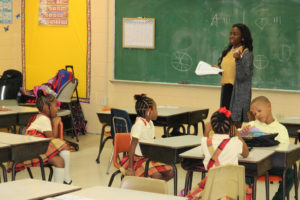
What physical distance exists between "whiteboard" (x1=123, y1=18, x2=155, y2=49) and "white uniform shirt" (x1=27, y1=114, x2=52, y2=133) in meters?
3.51

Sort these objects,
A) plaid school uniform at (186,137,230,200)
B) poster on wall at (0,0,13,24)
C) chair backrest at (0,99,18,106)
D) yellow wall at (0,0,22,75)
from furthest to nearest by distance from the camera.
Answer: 1. yellow wall at (0,0,22,75)
2. poster on wall at (0,0,13,24)
3. chair backrest at (0,99,18,106)
4. plaid school uniform at (186,137,230,200)

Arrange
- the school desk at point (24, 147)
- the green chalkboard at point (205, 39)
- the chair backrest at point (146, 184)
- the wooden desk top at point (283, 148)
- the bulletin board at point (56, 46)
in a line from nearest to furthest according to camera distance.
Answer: the chair backrest at point (146, 184)
the wooden desk top at point (283, 148)
the school desk at point (24, 147)
the green chalkboard at point (205, 39)
the bulletin board at point (56, 46)

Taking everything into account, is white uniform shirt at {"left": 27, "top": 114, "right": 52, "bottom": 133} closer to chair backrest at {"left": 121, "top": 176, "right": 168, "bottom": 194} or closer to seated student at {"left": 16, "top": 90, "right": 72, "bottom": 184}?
seated student at {"left": 16, "top": 90, "right": 72, "bottom": 184}

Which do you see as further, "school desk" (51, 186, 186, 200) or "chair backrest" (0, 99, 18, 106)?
"chair backrest" (0, 99, 18, 106)

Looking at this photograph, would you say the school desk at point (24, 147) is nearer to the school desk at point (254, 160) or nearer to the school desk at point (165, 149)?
the school desk at point (165, 149)

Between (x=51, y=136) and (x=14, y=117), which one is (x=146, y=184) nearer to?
(x=51, y=136)

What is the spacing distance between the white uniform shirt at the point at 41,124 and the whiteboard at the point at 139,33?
3.51m

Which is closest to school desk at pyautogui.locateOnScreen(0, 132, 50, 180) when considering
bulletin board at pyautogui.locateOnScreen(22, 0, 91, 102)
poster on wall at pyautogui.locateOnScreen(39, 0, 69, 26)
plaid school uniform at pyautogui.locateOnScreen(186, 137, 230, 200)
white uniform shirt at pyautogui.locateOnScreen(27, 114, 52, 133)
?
white uniform shirt at pyautogui.locateOnScreen(27, 114, 52, 133)

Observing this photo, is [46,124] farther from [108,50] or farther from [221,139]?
[108,50]

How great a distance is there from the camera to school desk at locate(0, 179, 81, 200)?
107 inches

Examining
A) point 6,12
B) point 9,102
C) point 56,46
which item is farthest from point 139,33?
point 6,12

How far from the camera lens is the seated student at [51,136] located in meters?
4.84

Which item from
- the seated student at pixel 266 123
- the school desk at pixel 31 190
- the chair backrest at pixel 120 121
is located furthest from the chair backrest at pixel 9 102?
the school desk at pixel 31 190

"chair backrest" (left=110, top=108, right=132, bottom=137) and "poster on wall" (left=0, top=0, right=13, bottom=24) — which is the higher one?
"poster on wall" (left=0, top=0, right=13, bottom=24)
